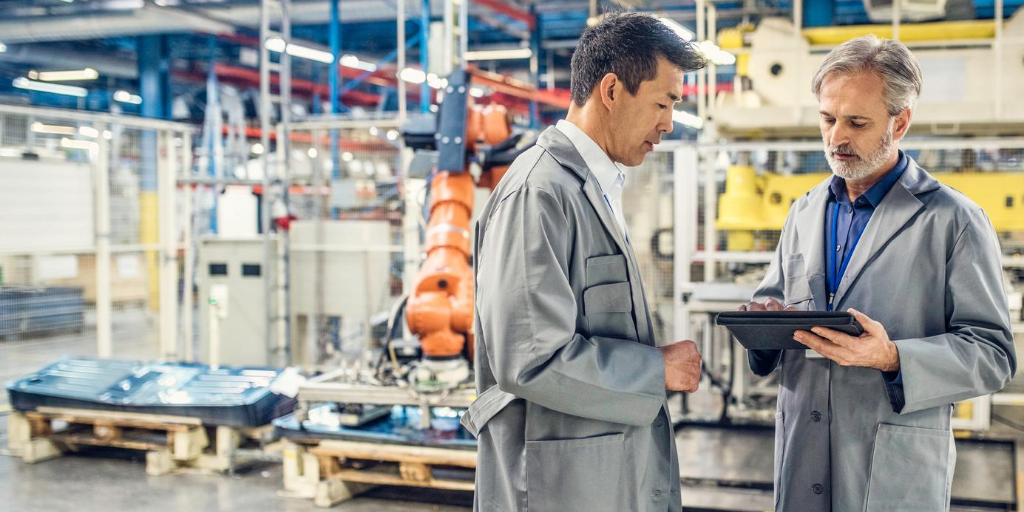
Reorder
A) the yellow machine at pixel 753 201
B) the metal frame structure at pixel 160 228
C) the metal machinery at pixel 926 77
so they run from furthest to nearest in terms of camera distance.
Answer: the metal frame structure at pixel 160 228 → the yellow machine at pixel 753 201 → the metal machinery at pixel 926 77

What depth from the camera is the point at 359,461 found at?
527 centimetres

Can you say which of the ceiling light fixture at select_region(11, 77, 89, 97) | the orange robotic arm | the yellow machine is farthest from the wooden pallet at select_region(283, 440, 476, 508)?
the ceiling light fixture at select_region(11, 77, 89, 97)

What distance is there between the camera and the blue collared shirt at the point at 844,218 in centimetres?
212

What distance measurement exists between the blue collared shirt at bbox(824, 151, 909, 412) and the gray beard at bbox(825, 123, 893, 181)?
51mm

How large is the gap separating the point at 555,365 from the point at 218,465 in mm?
4710

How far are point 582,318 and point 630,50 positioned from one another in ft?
1.90

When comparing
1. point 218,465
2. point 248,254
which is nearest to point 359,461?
point 218,465

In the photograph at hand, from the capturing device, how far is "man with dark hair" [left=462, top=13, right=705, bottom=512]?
65.1 inches

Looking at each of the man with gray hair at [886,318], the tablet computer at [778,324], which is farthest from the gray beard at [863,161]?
the tablet computer at [778,324]

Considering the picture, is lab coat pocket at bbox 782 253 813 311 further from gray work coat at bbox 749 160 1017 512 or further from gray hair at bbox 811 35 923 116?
gray hair at bbox 811 35 923 116

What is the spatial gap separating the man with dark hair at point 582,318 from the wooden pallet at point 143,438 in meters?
4.29

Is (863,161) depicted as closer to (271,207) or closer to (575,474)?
(575,474)

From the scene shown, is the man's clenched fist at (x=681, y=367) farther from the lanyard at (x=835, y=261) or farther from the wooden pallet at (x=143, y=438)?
the wooden pallet at (x=143, y=438)

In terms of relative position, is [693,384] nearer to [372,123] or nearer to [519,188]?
[519,188]
